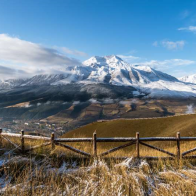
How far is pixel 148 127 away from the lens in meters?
21.7

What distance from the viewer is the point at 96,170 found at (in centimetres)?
691

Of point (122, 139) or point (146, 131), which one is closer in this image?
point (122, 139)

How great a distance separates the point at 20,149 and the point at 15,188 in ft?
20.9

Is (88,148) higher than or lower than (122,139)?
lower

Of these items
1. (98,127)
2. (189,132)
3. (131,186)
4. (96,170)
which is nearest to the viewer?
(131,186)

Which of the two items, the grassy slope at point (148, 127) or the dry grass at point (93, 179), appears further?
the grassy slope at point (148, 127)

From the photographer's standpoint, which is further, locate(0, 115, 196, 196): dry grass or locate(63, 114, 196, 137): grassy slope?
locate(63, 114, 196, 137): grassy slope

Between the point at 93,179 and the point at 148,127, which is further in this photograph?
the point at 148,127

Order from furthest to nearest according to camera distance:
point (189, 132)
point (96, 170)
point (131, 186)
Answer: point (189, 132) → point (96, 170) → point (131, 186)

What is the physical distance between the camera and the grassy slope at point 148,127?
18962 millimetres

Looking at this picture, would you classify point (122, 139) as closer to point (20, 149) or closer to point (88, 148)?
point (88, 148)

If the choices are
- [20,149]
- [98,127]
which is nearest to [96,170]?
[20,149]

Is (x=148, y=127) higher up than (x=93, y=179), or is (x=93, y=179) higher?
(x=93, y=179)

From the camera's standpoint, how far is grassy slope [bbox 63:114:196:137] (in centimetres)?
1896
